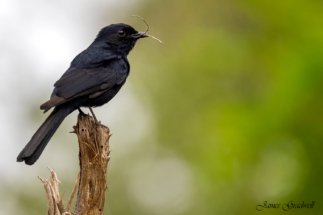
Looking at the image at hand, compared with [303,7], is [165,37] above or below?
above

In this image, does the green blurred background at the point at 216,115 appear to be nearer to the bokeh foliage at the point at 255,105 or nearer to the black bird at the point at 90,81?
the bokeh foliage at the point at 255,105

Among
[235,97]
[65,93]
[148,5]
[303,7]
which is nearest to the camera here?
[65,93]

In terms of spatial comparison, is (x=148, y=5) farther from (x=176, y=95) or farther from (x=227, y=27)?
(x=227, y=27)

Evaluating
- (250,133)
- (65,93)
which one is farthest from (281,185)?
(65,93)

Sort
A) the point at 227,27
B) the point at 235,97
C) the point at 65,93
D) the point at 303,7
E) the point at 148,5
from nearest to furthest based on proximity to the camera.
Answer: the point at 65,93, the point at 303,7, the point at 235,97, the point at 227,27, the point at 148,5

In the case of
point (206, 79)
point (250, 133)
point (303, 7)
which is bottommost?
point (250, 133)

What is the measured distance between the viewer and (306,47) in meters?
11.1

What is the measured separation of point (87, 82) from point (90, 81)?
4 cm

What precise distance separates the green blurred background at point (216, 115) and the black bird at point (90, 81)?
2256 mm

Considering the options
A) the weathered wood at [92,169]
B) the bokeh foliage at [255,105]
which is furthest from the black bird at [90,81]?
the bokeh foliage at [255,105]

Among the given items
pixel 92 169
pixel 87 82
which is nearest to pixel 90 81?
pixel 87 82

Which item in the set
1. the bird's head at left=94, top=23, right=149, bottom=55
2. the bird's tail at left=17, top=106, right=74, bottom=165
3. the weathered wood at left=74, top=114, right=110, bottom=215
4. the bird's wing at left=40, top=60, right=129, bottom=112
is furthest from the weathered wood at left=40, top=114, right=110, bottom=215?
the bird's head at left=94, top=23, right=149, bottom=55

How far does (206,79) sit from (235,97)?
228 centimetres

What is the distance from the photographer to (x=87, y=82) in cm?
884
